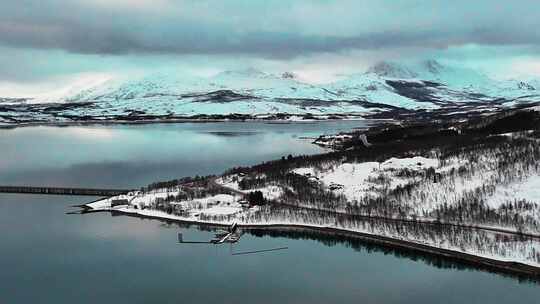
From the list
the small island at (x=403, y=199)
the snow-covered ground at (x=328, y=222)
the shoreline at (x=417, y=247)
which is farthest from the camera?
the small island at (x=403, y=199)

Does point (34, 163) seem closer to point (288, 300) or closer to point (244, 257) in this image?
point (244, 257)

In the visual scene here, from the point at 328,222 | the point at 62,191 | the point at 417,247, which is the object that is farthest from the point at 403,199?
the point at 62,191

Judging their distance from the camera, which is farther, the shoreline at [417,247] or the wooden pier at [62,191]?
the wooden pier at [62,191]

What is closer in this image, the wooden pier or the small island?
the small island

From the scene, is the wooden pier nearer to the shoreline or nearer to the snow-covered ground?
the snow-covered ground

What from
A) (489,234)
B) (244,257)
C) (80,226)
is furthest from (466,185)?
(80,226)

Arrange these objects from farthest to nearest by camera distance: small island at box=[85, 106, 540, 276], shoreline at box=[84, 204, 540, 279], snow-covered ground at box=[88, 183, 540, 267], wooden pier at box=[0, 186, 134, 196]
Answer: wooden pier at box=[0, 186, 134, 196] < small island at box=[85, 106, 540, 276] < snow-covered ground at box=[88, 183, 540, 267] < shoreline at box=[84, 204, 540, 279]

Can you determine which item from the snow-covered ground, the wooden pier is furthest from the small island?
the wooden pier

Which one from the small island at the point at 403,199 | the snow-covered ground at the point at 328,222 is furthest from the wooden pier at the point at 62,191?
the snow-covered ground at the point at 328,222

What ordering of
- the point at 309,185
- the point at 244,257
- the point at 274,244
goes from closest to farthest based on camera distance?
the point at 244,257
the point at 274,244
the point at 309,185

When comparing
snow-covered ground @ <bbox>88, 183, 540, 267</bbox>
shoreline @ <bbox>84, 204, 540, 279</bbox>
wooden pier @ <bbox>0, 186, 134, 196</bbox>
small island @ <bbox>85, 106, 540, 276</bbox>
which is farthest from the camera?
wooden pier @ <bbox>0, 186, 134, 196</bbox>

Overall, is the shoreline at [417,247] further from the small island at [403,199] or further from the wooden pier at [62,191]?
the wooden pier at [62,191]
